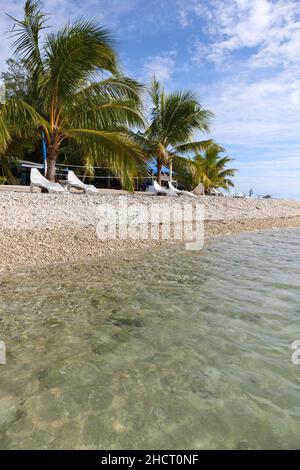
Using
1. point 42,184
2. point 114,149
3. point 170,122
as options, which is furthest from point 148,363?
point 170,122

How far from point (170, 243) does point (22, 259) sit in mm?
4039

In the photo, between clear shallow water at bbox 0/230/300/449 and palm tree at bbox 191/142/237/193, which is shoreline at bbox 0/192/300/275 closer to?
clear shallow water at bbox 0/230/300/449

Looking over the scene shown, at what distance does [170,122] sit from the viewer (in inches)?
622

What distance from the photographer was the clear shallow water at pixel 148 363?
1.87 m

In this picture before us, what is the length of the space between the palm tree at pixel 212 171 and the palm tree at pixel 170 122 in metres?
5.24

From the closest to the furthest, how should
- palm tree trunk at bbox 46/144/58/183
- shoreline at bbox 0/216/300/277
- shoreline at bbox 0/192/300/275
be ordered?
shoreline at bbox 0/216/300/277 < shoreline at bbox 0/192/300/275 < palm tree trunk at bbox 46/144/58/183

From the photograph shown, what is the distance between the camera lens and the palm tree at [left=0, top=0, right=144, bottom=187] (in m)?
8.51

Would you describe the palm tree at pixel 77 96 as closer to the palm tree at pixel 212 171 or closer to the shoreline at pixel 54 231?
the shoreline at pixel 54 231

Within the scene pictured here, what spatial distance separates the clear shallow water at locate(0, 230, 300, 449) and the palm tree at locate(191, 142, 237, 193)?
17768 mm

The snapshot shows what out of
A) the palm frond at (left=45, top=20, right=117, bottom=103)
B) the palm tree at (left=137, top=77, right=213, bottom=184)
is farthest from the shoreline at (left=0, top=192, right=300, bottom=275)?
the palm tree at (left=137, top=77, right=213, bottom=184)

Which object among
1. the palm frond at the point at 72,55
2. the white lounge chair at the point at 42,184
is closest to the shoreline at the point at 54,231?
the white lounge chair at the point at 42,184

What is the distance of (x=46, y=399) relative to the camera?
2.14 metres
